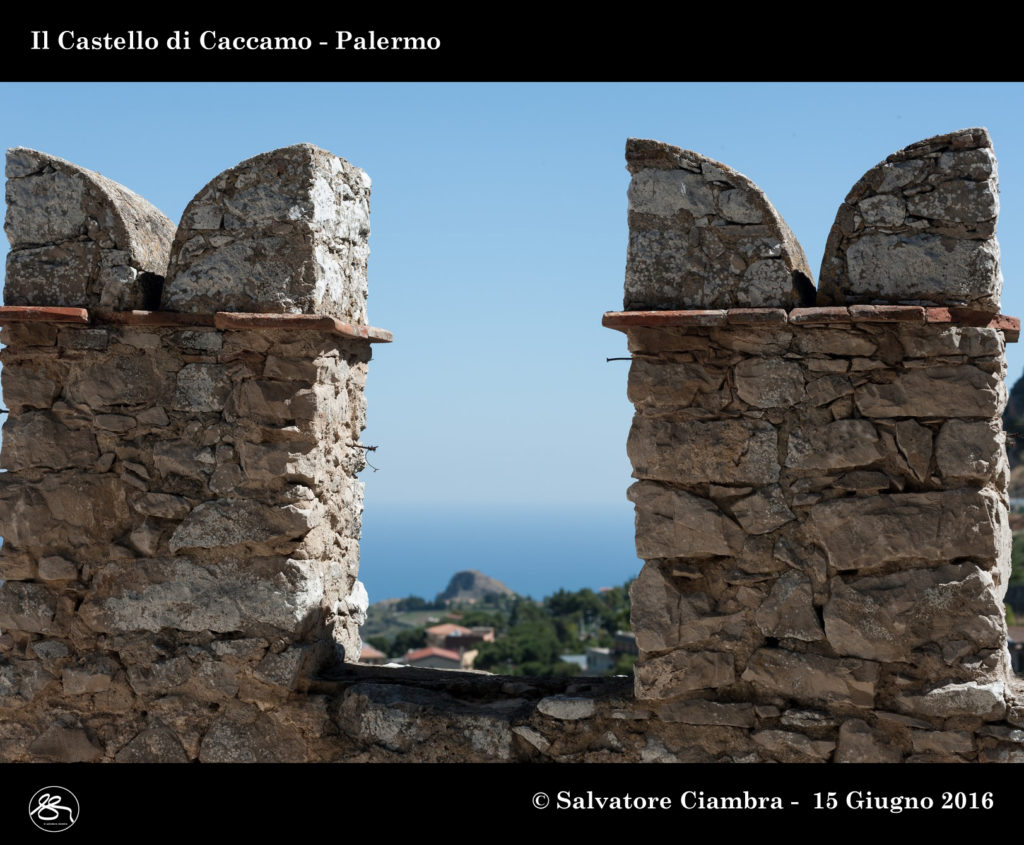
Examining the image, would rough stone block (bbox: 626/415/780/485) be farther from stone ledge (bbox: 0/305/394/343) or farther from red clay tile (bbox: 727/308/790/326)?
stone ledge (bbox: 0/305/394/343)

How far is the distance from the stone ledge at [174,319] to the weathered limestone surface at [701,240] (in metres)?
1.27

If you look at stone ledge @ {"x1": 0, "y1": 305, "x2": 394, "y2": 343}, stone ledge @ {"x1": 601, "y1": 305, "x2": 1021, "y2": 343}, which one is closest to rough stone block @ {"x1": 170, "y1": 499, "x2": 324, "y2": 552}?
stone ledge @ {"x1": 0, "y1": 305, "x2": 394, "y2": 343}

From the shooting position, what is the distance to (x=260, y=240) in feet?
15.5

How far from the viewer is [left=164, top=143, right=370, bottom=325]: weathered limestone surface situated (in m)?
4.70

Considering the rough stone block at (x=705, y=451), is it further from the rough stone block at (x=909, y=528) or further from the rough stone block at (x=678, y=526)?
the rough stone block at (x=909, y=528)

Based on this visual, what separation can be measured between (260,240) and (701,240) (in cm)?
184

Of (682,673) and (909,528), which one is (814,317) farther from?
(682,673)

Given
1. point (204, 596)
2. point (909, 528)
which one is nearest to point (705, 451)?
point (909, 528)

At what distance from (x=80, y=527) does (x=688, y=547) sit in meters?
2.56

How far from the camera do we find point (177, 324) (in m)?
4.73

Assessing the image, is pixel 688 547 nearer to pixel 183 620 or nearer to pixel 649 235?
pixel 649 235

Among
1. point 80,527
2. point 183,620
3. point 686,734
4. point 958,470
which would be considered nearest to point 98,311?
point 80,527

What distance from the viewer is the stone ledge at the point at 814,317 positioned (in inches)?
160

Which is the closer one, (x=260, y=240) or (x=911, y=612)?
(x=911, y=612)
